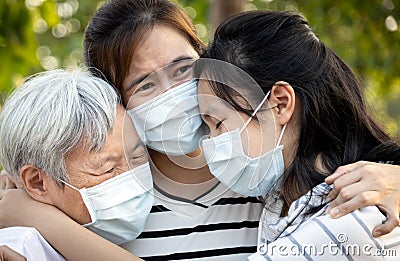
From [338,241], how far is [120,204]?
0.63m

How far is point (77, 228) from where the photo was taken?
2180mm

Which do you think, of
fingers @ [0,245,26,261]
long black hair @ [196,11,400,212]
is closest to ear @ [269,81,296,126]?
long black hair @ [196,11,400,212]

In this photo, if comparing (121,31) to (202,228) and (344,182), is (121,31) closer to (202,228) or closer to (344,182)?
(202,228)

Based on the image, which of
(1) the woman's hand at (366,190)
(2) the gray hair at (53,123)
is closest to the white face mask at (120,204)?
(2) the gray hair at (53,123)

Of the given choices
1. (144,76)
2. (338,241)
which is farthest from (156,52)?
(338,241)

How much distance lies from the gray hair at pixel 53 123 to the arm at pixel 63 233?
0.11 m

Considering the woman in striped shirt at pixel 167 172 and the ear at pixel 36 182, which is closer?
the ear at pixel 36 182

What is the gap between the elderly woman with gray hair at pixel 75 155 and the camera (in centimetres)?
220

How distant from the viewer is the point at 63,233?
85.6 inches

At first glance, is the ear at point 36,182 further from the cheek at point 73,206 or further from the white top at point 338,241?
the white top at point 338,241

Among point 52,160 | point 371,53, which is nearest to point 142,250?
point 52,160

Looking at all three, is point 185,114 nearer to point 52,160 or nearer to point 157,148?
point 157,148

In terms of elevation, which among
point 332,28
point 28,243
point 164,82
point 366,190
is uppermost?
point 164,82

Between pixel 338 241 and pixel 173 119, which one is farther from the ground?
pixel 173 119
